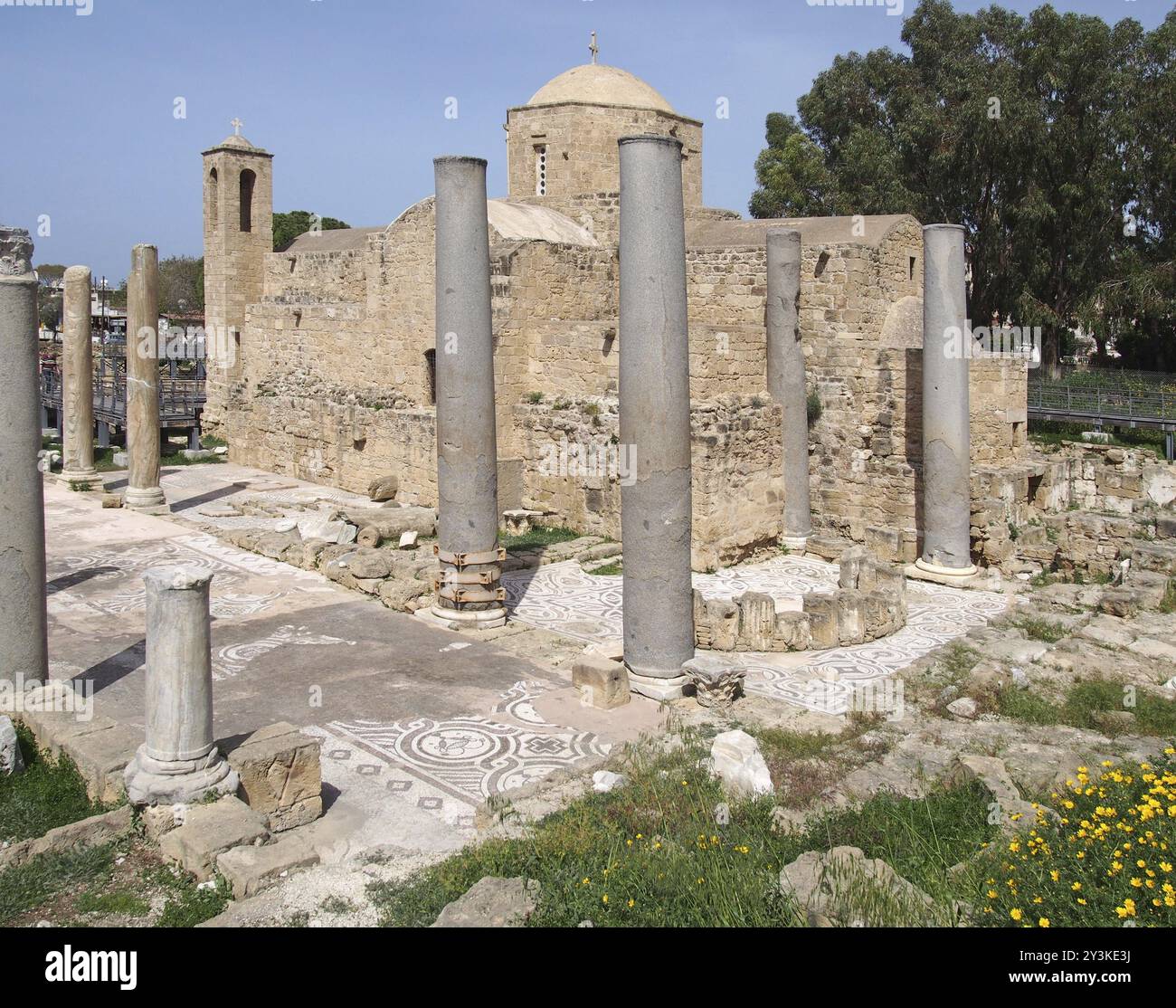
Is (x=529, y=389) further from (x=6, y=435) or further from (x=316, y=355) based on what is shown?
(x=6, y=435)

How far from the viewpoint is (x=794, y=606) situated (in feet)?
37.6

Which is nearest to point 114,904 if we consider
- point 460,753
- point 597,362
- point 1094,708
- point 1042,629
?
point 460,753

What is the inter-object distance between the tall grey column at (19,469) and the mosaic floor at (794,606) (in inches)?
183

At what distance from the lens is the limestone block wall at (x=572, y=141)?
1948cm

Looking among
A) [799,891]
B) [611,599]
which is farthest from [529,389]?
[799,891]

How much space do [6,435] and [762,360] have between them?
10.2 metres

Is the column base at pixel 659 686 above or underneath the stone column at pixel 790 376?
underneath

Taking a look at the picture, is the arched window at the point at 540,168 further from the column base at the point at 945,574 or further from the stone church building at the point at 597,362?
the column base at the point at 945,574

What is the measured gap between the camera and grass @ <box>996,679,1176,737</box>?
762cm

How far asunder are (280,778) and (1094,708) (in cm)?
600

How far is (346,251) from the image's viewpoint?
72.3 feet

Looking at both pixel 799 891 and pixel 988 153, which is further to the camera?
pixel 988 153

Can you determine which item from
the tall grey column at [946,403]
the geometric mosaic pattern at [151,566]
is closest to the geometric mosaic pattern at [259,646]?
the geometric mosaic pattern at [151,566]
